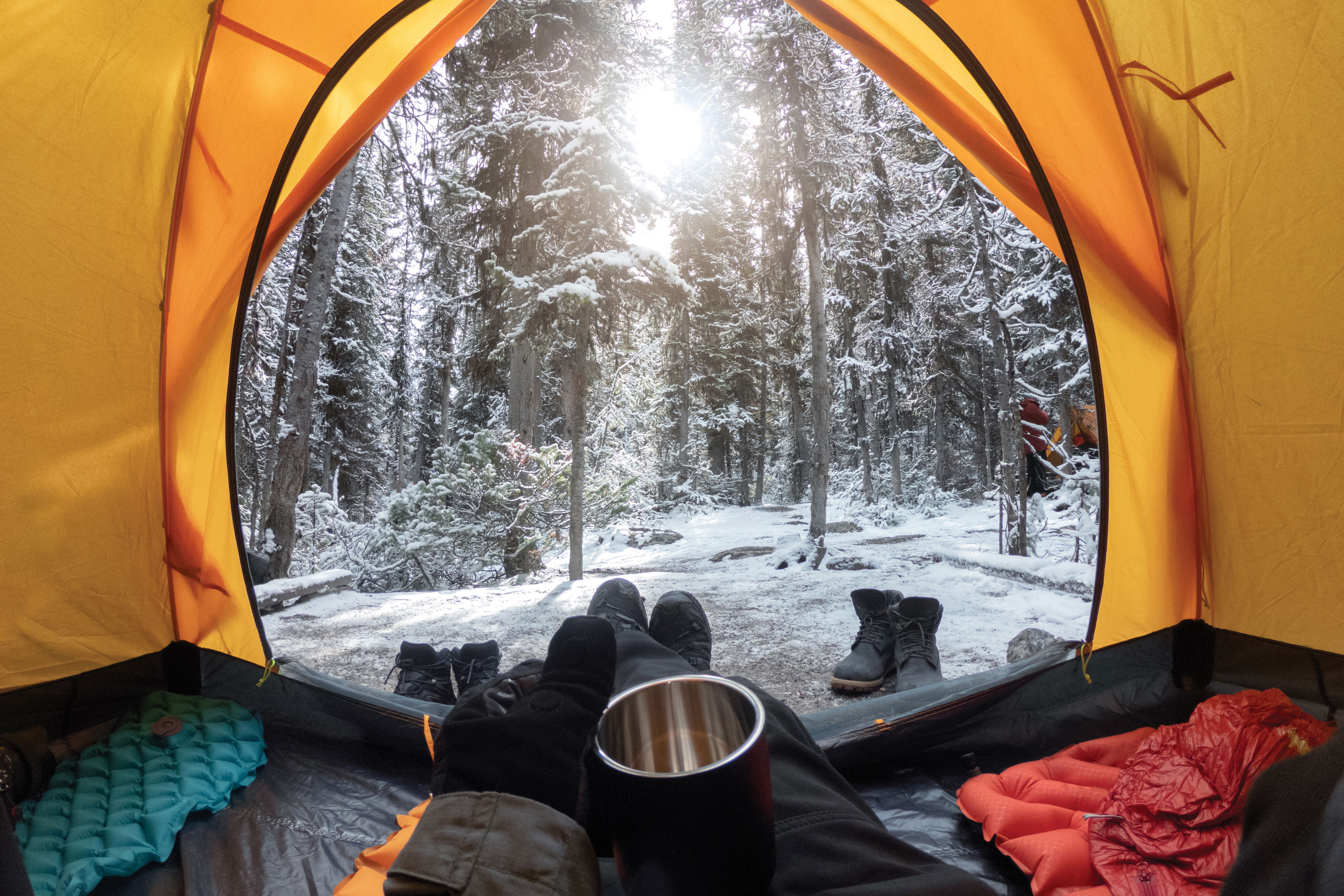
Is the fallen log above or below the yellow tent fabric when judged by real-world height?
below

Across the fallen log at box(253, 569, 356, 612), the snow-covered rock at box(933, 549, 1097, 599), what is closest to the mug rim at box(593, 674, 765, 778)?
the snow-covered rock at box(933, 549, 1097, 599)

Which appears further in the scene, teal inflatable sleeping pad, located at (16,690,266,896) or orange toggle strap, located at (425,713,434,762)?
orange toggle strap, located at (425,713,434,762)

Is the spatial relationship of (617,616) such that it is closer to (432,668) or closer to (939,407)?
(432,668)

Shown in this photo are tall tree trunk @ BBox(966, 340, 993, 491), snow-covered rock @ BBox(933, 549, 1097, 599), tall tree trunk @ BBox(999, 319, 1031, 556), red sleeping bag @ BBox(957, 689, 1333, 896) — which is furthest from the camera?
tall tree trunk @ BBox(966, 340, 993, 491)

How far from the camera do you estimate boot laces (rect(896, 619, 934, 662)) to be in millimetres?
2260

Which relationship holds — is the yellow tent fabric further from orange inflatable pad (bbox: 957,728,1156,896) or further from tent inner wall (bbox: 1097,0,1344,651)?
orange inflatable pad (bbox: 957,728,1156,896)

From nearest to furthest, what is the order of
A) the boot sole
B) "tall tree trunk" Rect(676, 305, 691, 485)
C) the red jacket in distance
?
1. the boot sole
2. the red jacket in distance
3. "tall tree trunk" Rect(676, 305, 691, 485)

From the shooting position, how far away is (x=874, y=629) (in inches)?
98.0

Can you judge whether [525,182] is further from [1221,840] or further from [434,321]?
[1221,840]

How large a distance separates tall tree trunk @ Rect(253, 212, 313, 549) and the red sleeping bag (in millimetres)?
6724

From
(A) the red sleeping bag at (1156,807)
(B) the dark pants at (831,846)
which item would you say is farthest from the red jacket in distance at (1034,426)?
(B) the dark pants at (831,846)

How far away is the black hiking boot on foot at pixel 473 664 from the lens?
217cm

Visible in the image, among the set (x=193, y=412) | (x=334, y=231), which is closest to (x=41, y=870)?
(x=193, y=412)

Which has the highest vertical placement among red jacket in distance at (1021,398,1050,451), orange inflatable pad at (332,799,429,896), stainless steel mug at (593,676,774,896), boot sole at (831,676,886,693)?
red jacket in distance at (1021,398,1050,451)
